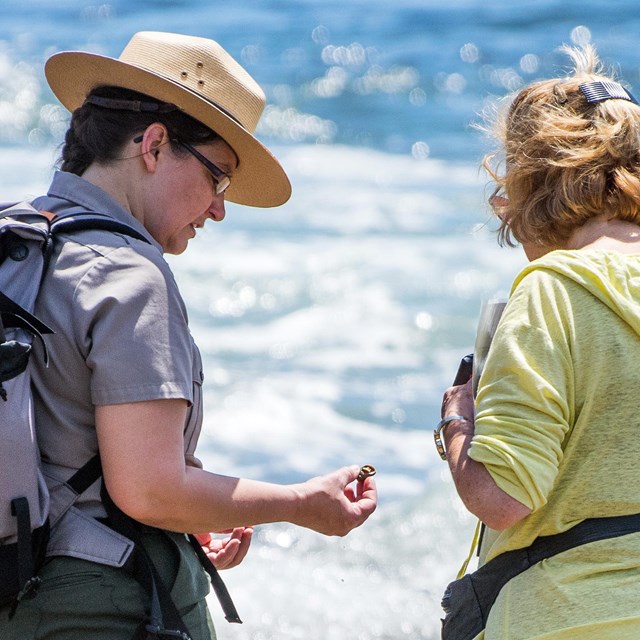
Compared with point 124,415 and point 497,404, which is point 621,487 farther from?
point 124,415

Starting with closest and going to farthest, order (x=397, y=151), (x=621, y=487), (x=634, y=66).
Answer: (x=621, y=487), (x=397, y=151), (x=634, y=66)

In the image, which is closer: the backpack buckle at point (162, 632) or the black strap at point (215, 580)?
the backpack buckle at point (162, 632)

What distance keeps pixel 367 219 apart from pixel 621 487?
861 centimetres

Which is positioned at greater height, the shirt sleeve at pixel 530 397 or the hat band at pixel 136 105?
the hat band at pixel 136 105

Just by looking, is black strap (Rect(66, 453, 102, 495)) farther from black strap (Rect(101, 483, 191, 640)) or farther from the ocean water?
the ocean water

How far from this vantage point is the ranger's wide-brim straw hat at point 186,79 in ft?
7.41

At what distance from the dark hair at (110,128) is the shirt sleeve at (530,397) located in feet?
2.66

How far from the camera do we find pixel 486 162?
2414 millimetres

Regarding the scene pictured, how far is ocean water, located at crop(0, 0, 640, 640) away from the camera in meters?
4.98

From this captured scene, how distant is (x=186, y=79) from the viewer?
2316 mm

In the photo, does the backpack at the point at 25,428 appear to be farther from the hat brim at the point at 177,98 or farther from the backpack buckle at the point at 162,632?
the hat brim at the point at 177,98

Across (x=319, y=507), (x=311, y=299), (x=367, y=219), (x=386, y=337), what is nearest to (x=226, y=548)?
(x=319, y=507)

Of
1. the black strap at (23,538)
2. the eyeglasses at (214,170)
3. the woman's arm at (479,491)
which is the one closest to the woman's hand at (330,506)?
the woman's arm at (479,491)

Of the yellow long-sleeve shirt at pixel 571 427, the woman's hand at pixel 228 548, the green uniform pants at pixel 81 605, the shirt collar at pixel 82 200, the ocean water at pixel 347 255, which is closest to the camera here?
the yellow long-sleeve shirt at pixel 571 427
